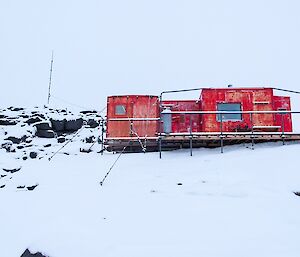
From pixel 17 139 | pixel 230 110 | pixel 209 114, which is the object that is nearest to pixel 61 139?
pixel 17 139

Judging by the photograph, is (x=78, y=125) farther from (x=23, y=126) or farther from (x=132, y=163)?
(x=132, y=163)

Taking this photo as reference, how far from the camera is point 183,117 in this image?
59.8 ft

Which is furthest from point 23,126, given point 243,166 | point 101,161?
point 243,166

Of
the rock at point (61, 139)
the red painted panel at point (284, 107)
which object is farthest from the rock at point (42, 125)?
the red painted panel at point (284, 107)

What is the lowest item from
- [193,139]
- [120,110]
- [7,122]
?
[193,139]

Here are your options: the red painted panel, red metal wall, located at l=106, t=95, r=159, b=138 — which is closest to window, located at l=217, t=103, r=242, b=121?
the red painted panel

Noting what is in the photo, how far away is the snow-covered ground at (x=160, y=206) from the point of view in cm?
727

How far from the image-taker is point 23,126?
24.4 m

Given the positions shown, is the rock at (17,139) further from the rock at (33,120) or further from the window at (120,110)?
the window at (120,110)

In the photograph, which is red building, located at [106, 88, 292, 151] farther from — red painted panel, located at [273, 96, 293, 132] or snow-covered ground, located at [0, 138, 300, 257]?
snow-covered ground, located at [0, 138, 300, 257]

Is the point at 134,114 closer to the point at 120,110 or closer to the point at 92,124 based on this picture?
the point at 120,110

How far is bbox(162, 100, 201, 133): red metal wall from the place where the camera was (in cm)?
1806

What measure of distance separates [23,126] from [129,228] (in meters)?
18.5

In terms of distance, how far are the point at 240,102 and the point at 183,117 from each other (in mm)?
3100
